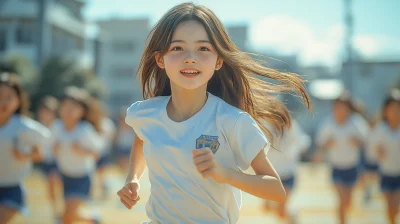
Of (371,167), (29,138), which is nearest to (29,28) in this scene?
(371,167)

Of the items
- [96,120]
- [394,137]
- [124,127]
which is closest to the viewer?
[394,137]

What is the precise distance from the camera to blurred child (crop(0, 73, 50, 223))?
513 cm

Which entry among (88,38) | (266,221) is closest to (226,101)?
(266,221)

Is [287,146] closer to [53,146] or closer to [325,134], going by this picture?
[325,134]

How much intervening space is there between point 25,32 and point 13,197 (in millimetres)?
33764

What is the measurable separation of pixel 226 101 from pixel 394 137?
5203 mm

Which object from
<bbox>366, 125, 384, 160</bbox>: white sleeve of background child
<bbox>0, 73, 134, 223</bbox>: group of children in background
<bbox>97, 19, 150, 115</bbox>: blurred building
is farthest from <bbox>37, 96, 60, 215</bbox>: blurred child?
<bbox>97, 19, 150, 115</bbox>: blurred building

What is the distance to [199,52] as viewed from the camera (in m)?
2.62

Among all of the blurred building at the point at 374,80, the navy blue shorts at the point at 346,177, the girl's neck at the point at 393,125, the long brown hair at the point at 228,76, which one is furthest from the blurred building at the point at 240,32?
the long brown hair at the point at 228,76

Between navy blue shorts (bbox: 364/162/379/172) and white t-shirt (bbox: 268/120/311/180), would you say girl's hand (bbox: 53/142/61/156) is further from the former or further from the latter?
navy blue shorts (bbox: 364/162/379/172)

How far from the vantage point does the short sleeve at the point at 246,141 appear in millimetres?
2459

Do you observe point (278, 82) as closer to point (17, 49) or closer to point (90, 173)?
point (90, 173)

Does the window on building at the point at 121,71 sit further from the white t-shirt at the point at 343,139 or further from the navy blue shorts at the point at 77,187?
the navy blue shorts at the point at 77,187

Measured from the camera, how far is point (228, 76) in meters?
2.94
